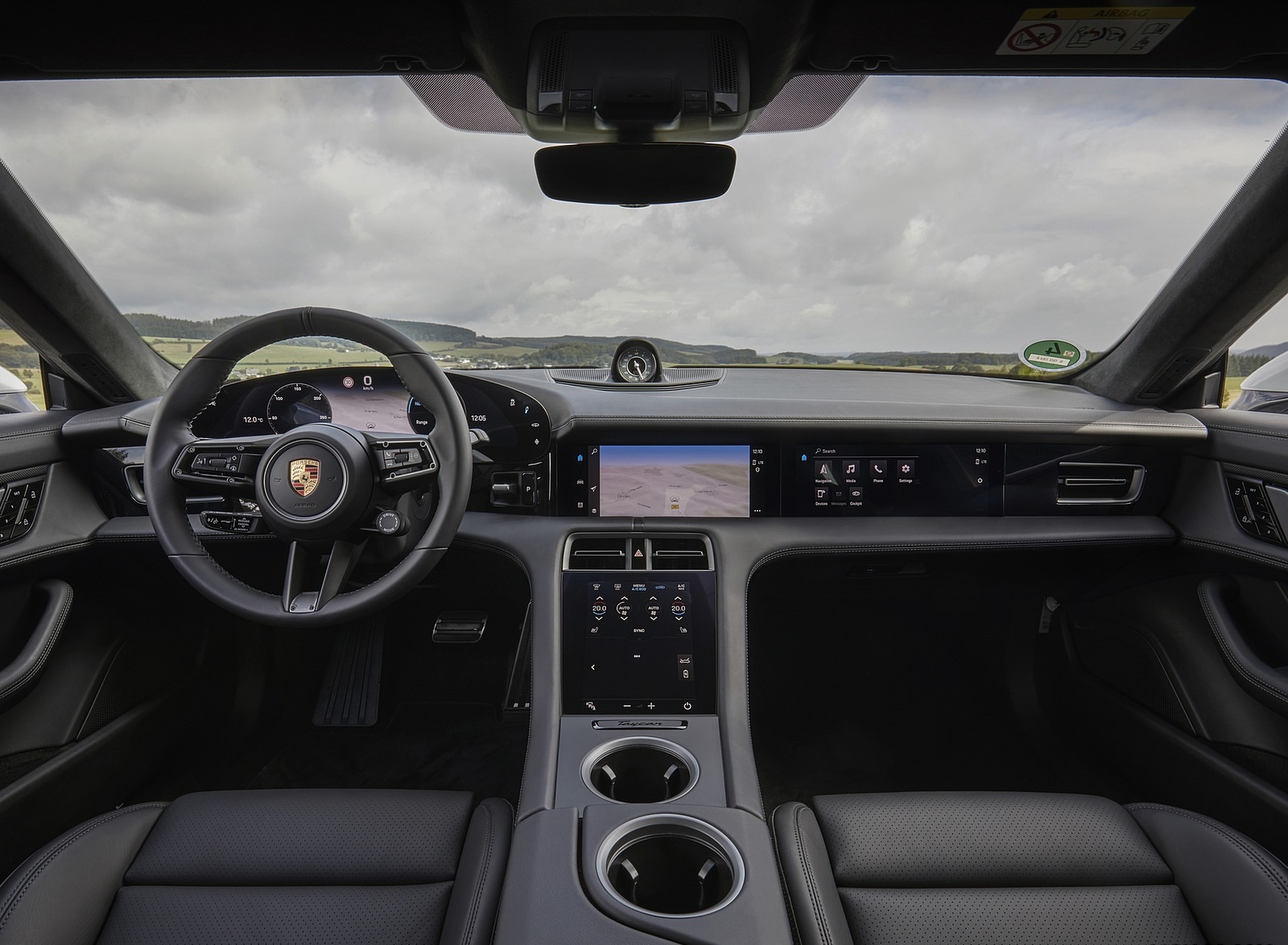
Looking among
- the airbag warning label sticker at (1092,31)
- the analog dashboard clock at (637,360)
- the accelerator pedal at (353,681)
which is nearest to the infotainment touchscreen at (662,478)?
the analog dashboard clock at (637,360)

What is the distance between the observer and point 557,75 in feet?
4.79

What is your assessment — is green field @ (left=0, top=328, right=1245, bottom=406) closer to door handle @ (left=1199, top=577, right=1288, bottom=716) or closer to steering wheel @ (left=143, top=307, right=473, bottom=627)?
steering wheel @ (left=143, top=307, right=473, bottom=627)

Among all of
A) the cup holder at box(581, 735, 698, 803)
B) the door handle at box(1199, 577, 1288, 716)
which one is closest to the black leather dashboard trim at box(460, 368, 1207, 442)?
the door handle at box(1199, 577, 1288, 716)

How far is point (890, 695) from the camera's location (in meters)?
2.86

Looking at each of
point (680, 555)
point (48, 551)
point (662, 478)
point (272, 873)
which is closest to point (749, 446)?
point (662, 478)

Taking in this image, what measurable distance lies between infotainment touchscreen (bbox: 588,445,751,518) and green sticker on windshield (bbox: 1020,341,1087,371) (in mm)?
979

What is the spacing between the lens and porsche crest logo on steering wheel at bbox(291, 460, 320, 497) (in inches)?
64.2

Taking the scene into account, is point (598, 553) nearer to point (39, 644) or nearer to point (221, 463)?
point (221, 463)

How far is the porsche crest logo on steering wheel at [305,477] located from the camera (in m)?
1.63

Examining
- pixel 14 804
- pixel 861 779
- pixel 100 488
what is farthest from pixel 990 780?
pixel 100 488

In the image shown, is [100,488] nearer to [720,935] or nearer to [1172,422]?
[720,935]

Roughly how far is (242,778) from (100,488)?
1.06m

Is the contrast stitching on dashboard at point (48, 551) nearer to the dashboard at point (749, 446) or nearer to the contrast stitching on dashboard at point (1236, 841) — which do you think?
the dashboard at point (749, 446)

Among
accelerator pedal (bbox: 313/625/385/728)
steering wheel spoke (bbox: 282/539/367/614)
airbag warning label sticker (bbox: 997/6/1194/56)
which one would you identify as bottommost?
accelerator pedal (bbox: 313/625/385/728)
